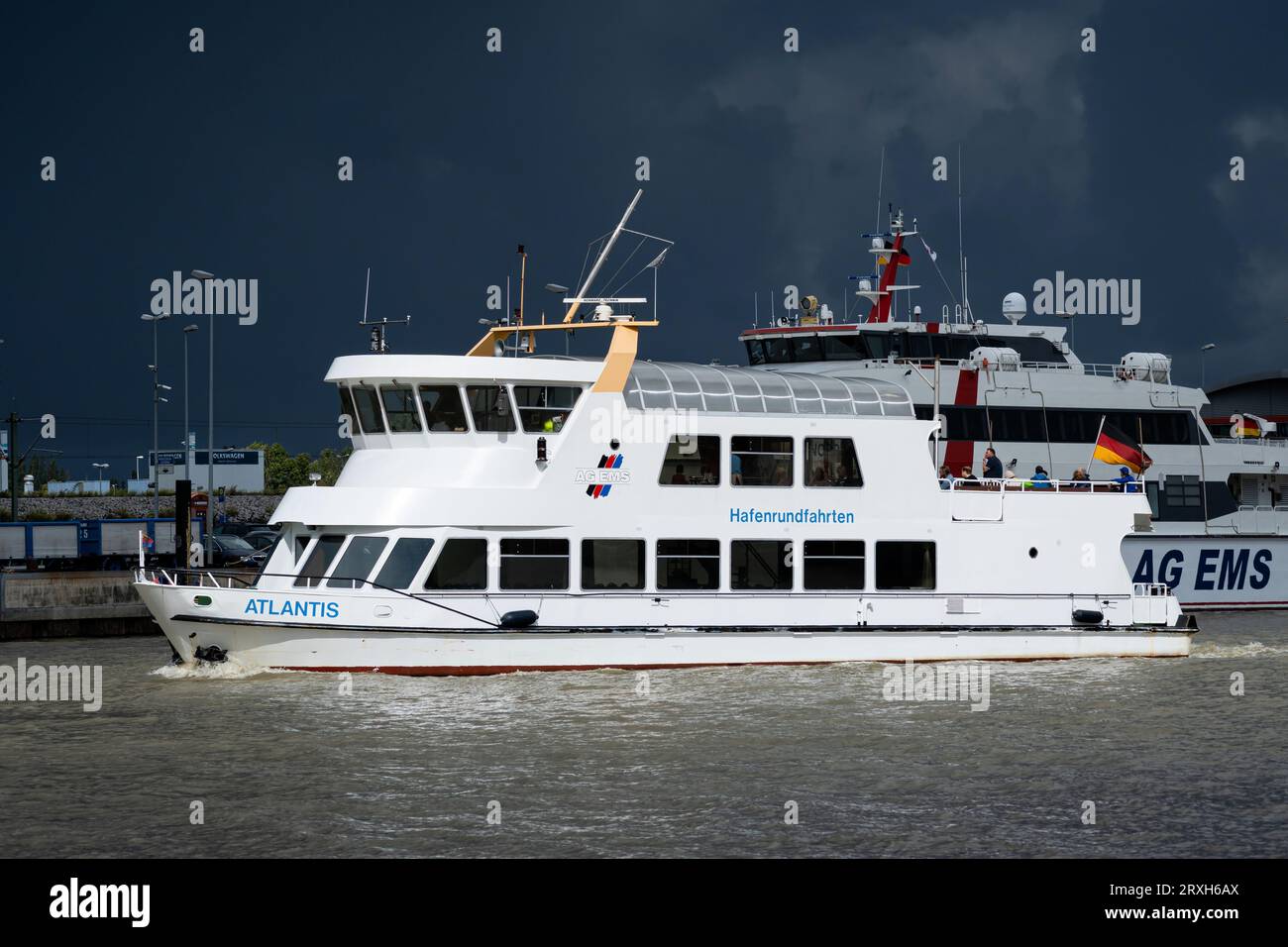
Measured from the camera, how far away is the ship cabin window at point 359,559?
2192cm

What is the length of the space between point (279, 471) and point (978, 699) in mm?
105811

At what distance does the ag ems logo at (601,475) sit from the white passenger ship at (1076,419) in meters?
14.8

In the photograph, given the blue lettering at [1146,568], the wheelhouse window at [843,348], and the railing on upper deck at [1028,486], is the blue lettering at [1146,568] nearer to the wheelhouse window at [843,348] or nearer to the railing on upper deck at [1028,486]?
the wheelhouse window at [843,348]

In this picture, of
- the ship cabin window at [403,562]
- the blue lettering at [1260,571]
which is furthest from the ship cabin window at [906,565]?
the blue lettering at [1260,571]

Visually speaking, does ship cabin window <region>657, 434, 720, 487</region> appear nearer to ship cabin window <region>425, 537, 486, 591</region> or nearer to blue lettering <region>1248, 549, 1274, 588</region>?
ship cabin window <region>425, 537, 486, 591</region>

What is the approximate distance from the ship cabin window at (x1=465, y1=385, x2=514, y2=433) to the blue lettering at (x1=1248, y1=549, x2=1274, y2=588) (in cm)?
2390

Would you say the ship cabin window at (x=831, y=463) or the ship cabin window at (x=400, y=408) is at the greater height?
the ship cabin window at (x=400, y=408)

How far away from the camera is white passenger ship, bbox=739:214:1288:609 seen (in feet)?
124

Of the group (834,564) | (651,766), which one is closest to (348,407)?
(834,564)

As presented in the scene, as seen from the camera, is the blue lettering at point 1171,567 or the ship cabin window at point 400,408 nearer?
the ship cabin window at point 400,408

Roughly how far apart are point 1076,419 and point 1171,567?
4.54 meters

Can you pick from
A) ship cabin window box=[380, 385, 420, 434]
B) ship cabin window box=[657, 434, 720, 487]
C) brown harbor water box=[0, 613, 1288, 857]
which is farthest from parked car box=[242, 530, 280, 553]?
ship cabin window box=[657, 434, 720, 487]
